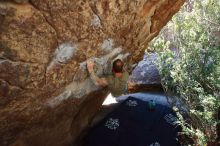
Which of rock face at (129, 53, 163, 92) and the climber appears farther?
rock face at (129, 53, 163, 92)

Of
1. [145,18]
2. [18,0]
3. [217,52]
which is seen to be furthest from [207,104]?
[18,0]

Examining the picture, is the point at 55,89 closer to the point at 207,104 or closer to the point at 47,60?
the point at 47,60

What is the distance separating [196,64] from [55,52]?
365cm

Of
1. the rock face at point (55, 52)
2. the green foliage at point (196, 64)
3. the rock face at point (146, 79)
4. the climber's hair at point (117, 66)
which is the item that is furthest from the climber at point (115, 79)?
the rock face at point (146, 79)

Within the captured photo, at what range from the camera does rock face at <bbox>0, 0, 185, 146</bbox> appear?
4.23 meters

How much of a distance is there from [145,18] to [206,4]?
244cm

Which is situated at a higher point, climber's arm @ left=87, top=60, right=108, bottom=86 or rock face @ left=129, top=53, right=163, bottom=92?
climber's arm @ left=87, top=60, right=108, bottom=86

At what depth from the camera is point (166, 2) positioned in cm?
658

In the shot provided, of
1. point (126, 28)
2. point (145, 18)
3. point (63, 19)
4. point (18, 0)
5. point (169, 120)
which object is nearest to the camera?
point (18, 0)

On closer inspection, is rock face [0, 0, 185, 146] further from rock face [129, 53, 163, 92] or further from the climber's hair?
rock face [129, 53, 163, 92]

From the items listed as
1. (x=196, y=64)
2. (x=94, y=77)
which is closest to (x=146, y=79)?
(x=196, y=64)

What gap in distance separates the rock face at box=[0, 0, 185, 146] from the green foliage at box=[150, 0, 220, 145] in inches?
42.8

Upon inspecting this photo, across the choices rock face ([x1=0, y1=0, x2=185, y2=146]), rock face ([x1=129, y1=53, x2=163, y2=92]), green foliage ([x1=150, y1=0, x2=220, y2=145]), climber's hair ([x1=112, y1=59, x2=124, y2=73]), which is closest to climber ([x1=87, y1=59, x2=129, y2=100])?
climber's hair ([x1=112, y1=59, x2=124, y2=73])

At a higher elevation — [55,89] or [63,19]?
[63,19]
